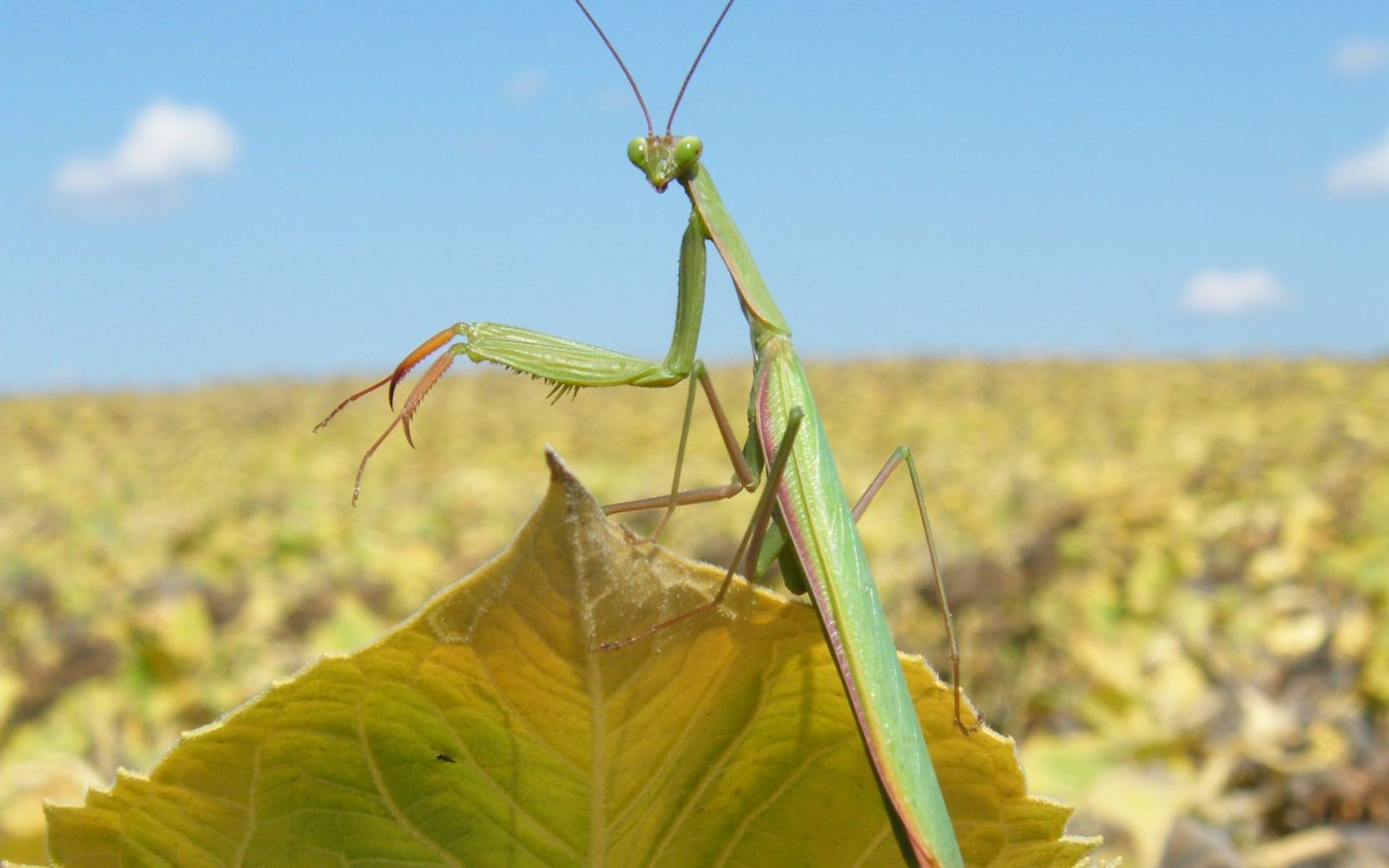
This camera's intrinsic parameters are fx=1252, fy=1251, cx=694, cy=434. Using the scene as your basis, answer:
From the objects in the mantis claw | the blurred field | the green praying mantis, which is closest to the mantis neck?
the green praying mantis

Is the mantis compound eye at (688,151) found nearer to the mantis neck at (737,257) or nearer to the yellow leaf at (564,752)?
the mantis neck at (737,257)

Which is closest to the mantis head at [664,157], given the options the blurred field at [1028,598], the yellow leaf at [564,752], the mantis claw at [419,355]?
the mantis claw at [419,355]

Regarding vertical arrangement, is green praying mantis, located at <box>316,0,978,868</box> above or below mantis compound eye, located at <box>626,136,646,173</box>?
below

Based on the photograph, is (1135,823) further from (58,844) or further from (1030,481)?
(1030,481)

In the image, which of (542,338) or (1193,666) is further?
(1193,666)

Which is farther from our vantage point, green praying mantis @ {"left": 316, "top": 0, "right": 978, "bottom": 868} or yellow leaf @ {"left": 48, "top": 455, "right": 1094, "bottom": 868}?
green praying mantis @ {"left": 316, "top": 0, "right": 978, "bottom": 868}

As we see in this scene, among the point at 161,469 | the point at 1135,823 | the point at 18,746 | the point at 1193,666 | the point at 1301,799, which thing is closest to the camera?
the point at 1135,823

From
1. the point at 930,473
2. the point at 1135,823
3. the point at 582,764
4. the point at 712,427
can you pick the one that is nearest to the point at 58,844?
the point at 582,764

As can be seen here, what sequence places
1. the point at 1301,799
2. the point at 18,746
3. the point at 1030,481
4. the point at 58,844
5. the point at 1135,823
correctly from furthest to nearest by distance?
the point at 1030,481 < the point at 18,746 < the point at 1301,799 < the point at 1135,823 < the point at 58,844

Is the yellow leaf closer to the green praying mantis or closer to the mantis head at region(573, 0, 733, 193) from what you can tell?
the green praying mantis
